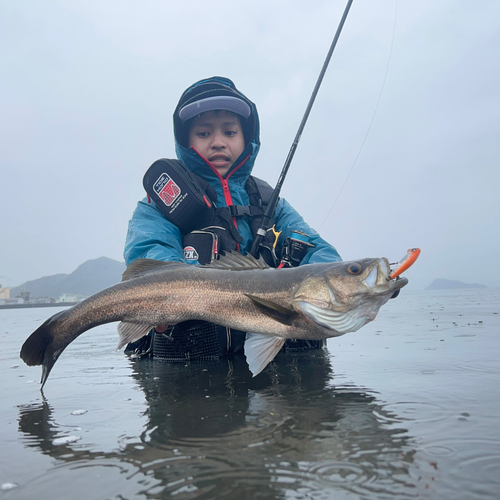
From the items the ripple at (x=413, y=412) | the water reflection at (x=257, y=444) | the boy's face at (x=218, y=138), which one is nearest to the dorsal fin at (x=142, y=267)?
the water reflection at (x=257, y=444)

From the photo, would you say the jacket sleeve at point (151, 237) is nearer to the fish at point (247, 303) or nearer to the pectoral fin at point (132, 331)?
the fish at point (247, 303)

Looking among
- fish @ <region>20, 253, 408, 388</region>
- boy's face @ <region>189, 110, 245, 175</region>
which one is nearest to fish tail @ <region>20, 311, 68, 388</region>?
fish @ <region>20, 253, 408, 388</region>

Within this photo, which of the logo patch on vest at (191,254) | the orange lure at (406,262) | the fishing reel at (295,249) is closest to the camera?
the orange lure at (406,262)

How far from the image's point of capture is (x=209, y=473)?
167 centimetres

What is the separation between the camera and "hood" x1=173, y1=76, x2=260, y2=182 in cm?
578

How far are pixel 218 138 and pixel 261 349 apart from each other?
3.59 meters

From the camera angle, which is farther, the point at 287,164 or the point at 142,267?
the point at 287,164

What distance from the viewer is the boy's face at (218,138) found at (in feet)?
19.2

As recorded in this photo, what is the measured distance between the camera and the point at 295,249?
4902 millimetres

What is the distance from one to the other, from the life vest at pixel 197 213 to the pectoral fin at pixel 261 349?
1635mm

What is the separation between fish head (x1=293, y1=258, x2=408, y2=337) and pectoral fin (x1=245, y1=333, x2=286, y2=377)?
36cm

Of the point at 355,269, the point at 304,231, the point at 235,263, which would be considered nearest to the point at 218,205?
the point at 304,231

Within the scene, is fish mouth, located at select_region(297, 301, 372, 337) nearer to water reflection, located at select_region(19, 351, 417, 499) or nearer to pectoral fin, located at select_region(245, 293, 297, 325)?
pectoral fin, located at select_region(245, 293, 297, 325)

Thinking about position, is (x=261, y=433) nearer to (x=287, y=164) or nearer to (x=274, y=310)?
(x=274, y=310)
